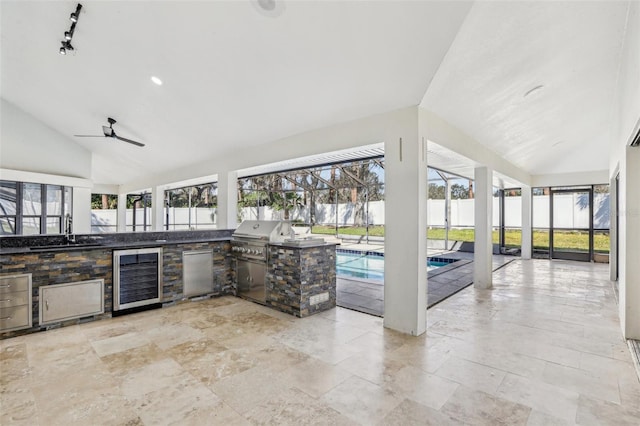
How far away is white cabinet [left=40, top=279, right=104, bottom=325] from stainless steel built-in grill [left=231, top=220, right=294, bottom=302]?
191 cm

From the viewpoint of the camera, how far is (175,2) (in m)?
3.01

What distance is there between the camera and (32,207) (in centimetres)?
743

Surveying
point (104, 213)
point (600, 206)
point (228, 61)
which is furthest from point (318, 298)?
point (104, 213)

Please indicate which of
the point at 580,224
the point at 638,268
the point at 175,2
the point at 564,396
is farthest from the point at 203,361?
the point at 580,224

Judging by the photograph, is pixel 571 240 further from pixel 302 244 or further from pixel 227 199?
pixel 227 199

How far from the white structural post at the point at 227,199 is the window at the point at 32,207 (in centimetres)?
415

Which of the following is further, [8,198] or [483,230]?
[8,198]

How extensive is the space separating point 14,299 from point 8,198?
208 inches

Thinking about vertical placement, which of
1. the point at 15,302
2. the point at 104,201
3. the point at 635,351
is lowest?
the point at 635,351

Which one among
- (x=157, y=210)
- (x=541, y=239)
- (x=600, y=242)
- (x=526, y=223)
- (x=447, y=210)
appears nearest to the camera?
(x=600, y=242)

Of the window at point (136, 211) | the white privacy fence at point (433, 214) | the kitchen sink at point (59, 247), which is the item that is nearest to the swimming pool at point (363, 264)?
the white privacy fence at point (433, 214)

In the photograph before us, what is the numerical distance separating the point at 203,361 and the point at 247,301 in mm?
2064

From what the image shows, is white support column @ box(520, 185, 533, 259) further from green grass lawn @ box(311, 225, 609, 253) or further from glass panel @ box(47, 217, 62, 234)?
glass panel @ box(47, 217, 62, 234)

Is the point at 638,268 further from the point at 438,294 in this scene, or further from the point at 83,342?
the point at 83,342
